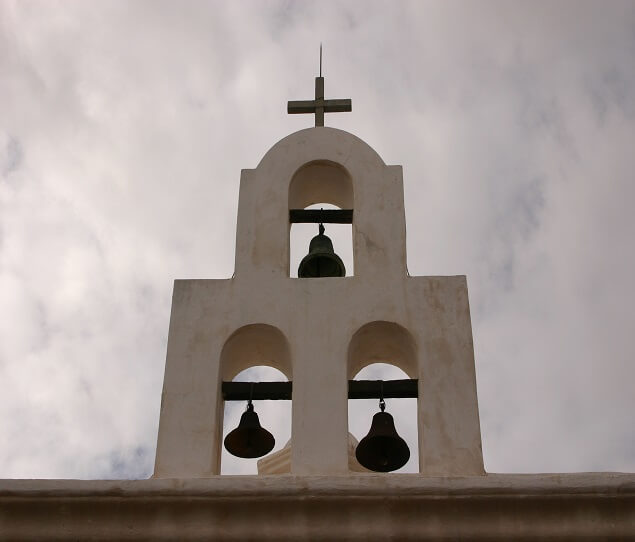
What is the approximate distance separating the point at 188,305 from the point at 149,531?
2319 mm

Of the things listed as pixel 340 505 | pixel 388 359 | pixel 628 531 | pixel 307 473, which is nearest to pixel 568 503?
pixel 628 531

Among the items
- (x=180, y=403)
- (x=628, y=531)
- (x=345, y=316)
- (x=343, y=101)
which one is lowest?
(x=628, y=531)

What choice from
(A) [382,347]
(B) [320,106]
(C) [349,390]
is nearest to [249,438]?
(C) [349,390]

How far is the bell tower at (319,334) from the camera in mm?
8234

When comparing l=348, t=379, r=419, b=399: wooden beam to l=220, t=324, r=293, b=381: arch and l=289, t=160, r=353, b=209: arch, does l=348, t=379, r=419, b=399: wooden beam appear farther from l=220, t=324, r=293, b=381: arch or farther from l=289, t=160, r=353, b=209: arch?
l=289, t=160, r=353, b=209: arch

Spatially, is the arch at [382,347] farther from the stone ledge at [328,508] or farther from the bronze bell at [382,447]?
the stone ledge at [328,508]

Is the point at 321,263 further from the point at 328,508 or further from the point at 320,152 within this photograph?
the point at 328,508

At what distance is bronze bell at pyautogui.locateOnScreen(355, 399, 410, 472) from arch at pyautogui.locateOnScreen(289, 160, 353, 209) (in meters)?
2.02

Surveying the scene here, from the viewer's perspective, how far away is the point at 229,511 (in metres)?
6.98

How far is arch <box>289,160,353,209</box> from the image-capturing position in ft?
32.7

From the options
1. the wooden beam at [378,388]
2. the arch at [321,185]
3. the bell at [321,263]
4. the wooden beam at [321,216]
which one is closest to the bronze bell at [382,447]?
the wooden beam at [378,388]

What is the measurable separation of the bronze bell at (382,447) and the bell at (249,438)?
2.31 ft

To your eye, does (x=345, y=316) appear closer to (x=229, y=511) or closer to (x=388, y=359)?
(x=388, y=359)

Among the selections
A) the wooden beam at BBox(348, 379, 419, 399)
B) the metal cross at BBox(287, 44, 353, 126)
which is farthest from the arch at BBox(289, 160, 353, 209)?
the wooden beam at BBox(348, 379, 419, 399)
